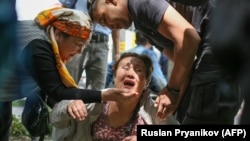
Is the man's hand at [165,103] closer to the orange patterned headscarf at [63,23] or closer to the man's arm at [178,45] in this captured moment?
the man's arm at [178,45]

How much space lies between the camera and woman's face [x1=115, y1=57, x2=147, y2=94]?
1069 millimetres

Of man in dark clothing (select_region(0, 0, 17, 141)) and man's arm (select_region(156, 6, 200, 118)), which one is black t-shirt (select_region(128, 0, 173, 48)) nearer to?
man's arm (select_region(156, 6, 200, 118))

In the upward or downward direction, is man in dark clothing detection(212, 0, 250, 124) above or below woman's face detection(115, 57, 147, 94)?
above

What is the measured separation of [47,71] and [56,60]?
0.11ft

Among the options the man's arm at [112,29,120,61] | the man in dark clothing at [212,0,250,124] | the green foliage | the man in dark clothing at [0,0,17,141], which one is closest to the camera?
the man in dark clothing at [212,0,250,124]

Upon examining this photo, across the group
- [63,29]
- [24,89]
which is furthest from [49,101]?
[63,29]

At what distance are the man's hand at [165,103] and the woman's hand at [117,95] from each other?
0.09m

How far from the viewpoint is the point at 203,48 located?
954mm

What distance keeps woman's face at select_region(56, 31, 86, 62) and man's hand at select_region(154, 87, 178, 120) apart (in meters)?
0.24

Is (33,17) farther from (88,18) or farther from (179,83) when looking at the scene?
(179,83)

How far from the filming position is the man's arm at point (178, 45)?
3.02ft

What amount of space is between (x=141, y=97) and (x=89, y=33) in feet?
0.64

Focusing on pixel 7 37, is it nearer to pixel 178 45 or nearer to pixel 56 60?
pixel 56 60

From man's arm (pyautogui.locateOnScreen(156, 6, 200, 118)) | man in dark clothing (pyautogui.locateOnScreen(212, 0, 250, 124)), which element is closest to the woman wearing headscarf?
man's arm (pyautogui.locateOnScreen(156, 6, 200, 118))
